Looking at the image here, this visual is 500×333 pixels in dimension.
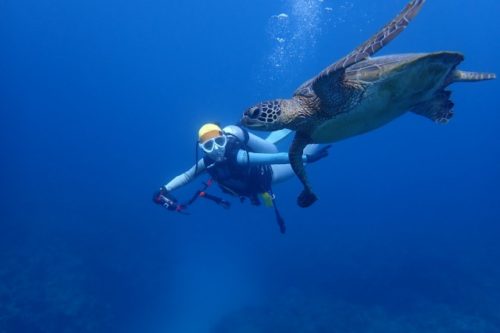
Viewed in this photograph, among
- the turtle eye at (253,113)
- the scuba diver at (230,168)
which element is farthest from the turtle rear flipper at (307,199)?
the scuba diver at (230,168)

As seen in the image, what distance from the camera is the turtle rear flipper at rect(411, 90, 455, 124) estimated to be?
406 cm

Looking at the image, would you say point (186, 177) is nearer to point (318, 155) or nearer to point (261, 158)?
point (261, 158)

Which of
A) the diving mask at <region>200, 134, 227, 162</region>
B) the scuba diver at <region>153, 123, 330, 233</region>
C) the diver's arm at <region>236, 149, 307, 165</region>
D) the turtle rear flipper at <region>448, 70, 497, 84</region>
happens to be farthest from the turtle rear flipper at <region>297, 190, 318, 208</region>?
the diving mask at <region>200, 134, 227, 162</region>

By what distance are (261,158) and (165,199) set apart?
1.83 m

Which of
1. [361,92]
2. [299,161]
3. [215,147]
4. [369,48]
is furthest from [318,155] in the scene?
[369,48]

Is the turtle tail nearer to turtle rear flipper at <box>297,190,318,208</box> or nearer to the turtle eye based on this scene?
turtle rear flipper at <box>297,190,318,208</box>

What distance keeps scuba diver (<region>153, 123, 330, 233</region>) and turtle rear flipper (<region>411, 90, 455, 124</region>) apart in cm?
156

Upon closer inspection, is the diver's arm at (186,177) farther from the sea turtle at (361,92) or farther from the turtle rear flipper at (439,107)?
the turtle rear flipper at (439,107)

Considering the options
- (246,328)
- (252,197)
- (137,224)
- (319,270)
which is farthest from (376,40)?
(137,224)

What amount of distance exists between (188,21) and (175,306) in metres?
67.1

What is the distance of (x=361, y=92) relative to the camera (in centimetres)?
304

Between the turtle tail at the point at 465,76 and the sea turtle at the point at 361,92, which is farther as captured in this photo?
the turtle tail at the point at 465,76

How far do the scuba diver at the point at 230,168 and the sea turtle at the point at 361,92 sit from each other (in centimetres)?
196

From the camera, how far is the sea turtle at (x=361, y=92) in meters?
2.73
